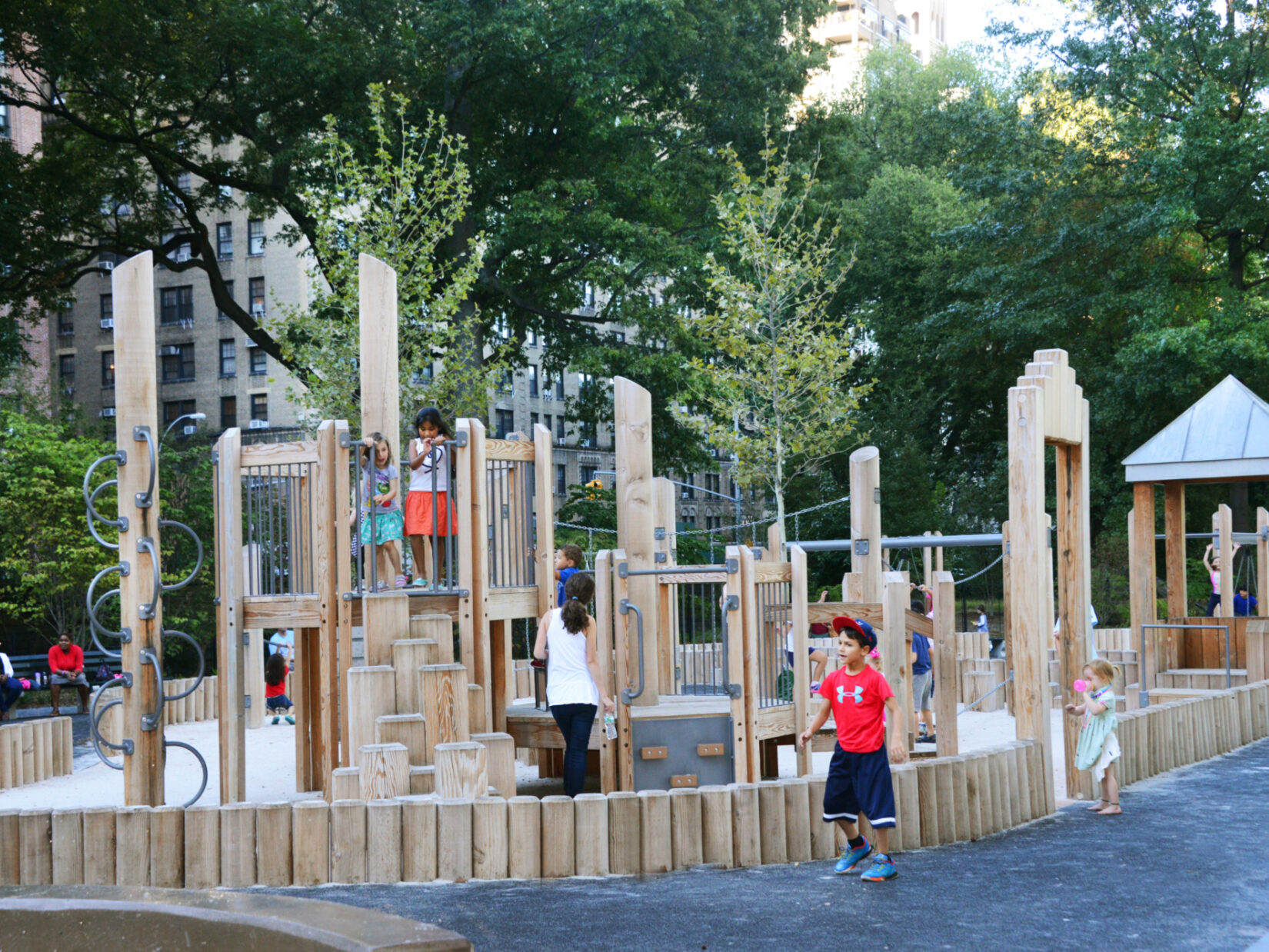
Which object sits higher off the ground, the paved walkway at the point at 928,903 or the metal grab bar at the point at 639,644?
the metal grab bar at the point at 639,644

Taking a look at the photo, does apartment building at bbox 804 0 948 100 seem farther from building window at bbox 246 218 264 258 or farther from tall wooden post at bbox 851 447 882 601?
tall wooden post at bbox 851 447 882 601

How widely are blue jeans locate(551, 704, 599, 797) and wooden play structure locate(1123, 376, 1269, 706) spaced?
35.7 ft

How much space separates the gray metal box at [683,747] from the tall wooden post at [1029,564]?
92.8 inches

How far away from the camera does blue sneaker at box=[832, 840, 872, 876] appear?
813 centimetres

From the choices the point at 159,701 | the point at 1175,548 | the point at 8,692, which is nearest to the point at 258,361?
the point at 8,692

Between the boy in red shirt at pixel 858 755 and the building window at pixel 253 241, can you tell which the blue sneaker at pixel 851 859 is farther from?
the building window at pixel 253 241

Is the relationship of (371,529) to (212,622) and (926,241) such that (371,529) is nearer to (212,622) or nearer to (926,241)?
(212,622)

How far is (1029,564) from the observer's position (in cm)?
1067

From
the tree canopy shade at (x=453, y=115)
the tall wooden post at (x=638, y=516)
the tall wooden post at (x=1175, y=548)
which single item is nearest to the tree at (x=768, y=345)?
the tree canopy shade at (x=453, y=115)

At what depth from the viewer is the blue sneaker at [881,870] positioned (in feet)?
25.8

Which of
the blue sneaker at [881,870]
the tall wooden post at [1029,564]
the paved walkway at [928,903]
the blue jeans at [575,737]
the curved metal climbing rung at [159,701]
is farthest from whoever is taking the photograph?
the tall wooden post at [1029,564]

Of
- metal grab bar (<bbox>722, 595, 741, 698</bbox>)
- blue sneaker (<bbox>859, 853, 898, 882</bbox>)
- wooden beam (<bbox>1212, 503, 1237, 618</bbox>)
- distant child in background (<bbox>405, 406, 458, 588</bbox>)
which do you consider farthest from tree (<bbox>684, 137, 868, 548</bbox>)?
blue sneaker (<bbox>859, 853, 898, 882</bbox>)

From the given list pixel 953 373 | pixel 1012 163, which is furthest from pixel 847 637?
pixel 953 373

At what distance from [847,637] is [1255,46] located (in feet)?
99.5
